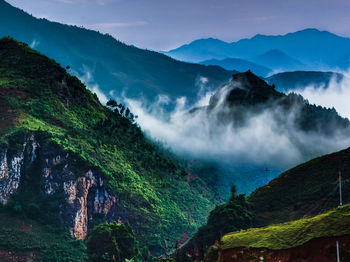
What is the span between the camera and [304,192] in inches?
2621

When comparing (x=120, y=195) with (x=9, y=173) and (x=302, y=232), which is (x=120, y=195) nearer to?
(x=9, y=173)

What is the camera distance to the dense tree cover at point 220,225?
6475cm

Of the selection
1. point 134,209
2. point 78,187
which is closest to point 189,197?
point 134,209

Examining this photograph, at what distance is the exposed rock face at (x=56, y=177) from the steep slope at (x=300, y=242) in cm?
4443

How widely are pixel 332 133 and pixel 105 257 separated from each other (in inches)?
5184

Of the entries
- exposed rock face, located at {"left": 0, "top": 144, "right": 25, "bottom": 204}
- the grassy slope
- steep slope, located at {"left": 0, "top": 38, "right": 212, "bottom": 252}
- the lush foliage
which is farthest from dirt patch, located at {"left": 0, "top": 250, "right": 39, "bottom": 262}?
the grassy slope

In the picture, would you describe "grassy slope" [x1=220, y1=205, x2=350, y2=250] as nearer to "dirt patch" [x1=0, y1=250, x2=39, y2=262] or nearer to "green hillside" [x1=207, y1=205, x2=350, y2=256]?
"green hillside" [x1=207, y1=205, x2=350, y2=256]

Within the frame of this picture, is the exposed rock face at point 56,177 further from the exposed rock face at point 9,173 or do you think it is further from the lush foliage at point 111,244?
the lush foliage at point 111,244

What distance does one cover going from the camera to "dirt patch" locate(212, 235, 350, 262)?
30.2m

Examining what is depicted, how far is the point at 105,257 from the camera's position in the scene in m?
64.2

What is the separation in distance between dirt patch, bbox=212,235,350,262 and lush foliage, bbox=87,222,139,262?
31539mm

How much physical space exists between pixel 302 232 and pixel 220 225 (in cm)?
3374

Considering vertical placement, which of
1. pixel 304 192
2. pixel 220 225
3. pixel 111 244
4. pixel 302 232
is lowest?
pixel 302 232

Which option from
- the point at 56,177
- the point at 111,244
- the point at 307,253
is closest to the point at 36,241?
the point at 111,244
